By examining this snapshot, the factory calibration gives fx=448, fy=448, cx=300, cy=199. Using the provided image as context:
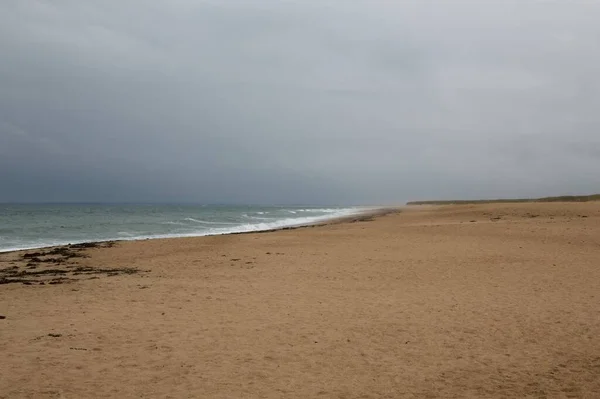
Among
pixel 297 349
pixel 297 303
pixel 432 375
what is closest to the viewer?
pixel 432 375

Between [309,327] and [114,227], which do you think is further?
[114,227]

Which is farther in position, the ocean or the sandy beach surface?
the ocean

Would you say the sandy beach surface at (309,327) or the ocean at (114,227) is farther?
the ocean at (114,227)

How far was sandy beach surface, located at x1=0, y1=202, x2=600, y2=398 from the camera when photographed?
20.3 ft

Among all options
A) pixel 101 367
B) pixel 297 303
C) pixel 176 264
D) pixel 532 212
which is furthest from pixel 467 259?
pixel 532 212

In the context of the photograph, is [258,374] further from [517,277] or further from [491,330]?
[517,277]

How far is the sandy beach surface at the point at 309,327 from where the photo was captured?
619 cm

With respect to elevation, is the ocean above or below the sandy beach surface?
above

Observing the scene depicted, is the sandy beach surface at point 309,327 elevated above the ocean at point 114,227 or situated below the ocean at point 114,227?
below

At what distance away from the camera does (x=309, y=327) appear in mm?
8859

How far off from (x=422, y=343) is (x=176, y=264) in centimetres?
1204

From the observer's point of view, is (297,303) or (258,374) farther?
(297,303)

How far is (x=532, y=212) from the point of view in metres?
41.7

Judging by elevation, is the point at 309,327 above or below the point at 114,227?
below
